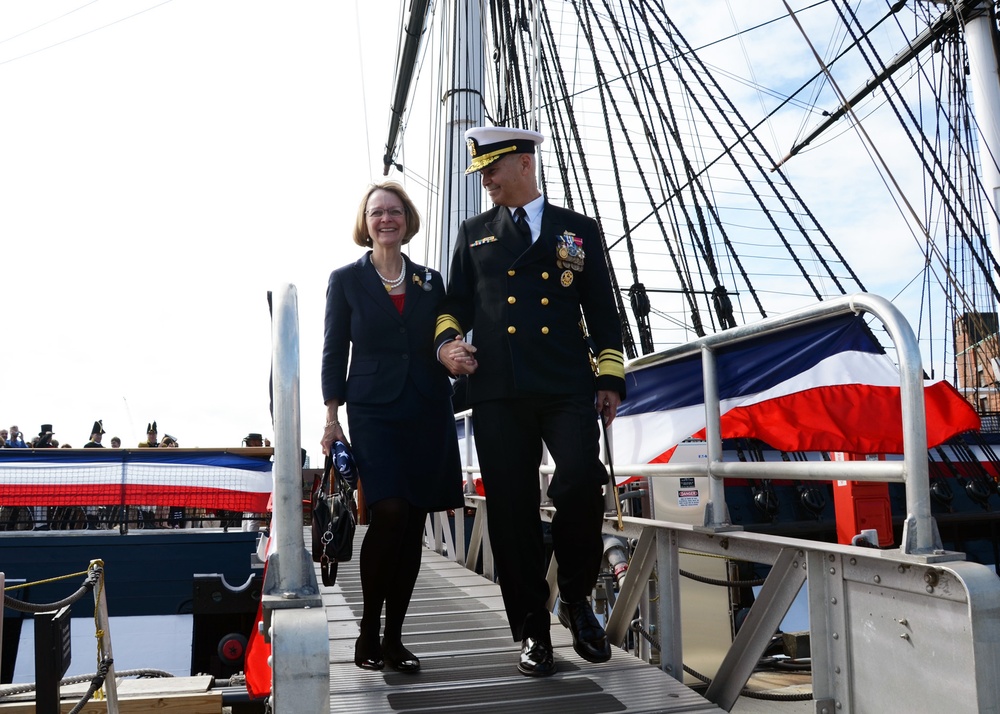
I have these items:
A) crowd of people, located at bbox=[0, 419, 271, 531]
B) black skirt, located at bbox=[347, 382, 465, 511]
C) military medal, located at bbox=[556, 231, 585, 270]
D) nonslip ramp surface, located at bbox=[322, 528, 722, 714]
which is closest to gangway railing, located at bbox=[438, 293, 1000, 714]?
nonslip ramp surface, located at bbox=[322, 528, 722, 714]

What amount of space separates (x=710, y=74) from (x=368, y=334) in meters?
9.93

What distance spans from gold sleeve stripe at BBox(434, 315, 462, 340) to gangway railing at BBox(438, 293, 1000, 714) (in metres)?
0.59

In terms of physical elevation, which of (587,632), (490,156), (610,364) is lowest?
(587,632)

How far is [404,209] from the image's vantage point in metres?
2.99

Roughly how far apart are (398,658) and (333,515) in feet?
2.19

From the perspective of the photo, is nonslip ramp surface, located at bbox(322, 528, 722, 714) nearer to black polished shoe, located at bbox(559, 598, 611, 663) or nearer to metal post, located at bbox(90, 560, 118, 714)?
black polished shoe, located at bbox(559, 598, 611, 663)

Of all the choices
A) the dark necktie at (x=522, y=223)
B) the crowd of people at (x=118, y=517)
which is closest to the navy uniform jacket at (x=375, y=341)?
the dark necktie at (x=522, y=223)

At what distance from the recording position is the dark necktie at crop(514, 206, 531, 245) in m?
2.81

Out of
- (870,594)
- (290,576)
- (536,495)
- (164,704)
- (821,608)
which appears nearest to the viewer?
(290,576)

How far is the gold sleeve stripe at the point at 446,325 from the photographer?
2.75 meters

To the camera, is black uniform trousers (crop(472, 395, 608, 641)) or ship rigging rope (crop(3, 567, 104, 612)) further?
A: ship rigging rope (crop(3, 567, 104, 612))

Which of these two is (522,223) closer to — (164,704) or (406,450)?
(406,450)

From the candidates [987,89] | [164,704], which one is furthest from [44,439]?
[987,89]

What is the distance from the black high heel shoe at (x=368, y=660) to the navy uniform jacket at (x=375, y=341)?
808 mm
